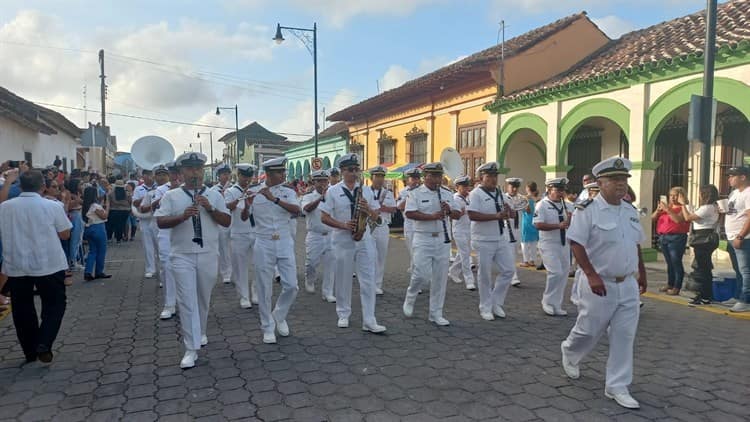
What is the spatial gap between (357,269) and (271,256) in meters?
0.98

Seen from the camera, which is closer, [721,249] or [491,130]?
[721,249]

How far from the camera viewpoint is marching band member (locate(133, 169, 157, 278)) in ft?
24.7

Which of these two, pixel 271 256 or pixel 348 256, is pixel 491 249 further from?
pixel 271 256

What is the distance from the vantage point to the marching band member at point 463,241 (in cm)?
852

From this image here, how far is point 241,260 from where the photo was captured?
23.8 ft

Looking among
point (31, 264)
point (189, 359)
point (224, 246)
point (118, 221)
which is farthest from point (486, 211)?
point (118, 221)

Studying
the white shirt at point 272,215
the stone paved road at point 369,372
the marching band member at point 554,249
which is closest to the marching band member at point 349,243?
the stone paved road at point 369,372

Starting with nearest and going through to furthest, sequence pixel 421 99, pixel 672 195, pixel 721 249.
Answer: pixel 672 195 < pixel 721 249 < pixel 421 99

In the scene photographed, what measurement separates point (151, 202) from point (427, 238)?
12.8ft

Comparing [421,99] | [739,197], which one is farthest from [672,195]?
[421,99]

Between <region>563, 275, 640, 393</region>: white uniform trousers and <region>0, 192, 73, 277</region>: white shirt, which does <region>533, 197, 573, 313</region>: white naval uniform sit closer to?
<region>563, 275, 640, 393</region>: white uniform trousers

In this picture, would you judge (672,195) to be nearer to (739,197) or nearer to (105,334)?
(739,197)

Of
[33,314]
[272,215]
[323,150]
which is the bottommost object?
[33,314]

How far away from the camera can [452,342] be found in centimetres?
555
